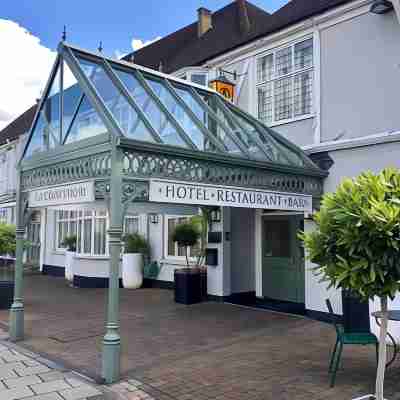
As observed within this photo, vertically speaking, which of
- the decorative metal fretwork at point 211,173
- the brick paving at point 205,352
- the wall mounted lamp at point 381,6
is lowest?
the brick paving at point 205,352

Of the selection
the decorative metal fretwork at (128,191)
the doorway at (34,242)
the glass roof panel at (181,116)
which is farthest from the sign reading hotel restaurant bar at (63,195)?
the doorway at (34,242)

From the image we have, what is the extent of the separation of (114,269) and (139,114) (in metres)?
2.33

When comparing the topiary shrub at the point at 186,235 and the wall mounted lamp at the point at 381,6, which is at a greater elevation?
the wall mounted lamp at the point at 381,6

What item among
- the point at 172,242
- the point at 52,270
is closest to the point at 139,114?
the point at 172,242

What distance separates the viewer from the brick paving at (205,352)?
4.88 meters

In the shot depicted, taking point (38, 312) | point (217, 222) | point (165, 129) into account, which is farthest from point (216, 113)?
point (38, 312)

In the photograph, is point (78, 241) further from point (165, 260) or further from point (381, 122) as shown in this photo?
point (381, 122)

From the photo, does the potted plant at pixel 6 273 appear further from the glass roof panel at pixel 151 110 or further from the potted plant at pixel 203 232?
the glass roof panel at pixel 151 110

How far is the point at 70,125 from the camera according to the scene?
6.91 m

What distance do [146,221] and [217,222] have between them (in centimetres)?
372

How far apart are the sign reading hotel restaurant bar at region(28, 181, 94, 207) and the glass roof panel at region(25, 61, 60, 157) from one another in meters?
0.80

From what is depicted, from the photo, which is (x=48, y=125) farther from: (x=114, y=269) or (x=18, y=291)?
(x=114, y=269)

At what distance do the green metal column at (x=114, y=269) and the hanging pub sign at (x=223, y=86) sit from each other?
507 centimetres

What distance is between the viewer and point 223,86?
9969mm
